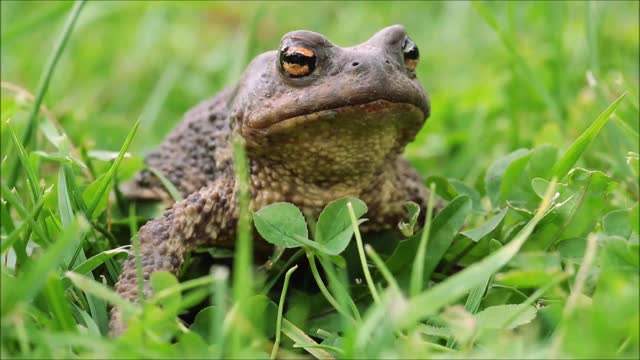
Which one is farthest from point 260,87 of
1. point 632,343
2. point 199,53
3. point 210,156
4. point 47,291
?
point 199,53

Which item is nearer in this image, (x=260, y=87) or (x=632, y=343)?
(x=632, y=343)

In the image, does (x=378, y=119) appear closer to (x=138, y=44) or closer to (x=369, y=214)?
(x=369, y=214)

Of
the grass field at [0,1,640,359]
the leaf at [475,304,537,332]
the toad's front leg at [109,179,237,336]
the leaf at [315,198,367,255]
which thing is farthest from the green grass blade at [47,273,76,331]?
the leaf at [475,304,537,332]

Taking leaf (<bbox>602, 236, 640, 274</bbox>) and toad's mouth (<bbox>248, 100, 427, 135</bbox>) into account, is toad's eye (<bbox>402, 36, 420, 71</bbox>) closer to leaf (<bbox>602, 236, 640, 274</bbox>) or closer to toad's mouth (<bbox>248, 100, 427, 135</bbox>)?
toad's mouth (<bbox>248, 100, 427, 135</bbox>)

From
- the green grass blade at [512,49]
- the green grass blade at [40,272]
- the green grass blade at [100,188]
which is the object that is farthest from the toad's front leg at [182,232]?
the green grass blade at [512,49]

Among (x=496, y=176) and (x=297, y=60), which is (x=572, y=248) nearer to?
(x=496, y=176)

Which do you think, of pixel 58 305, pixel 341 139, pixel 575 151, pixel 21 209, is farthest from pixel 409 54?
pixel 58 305

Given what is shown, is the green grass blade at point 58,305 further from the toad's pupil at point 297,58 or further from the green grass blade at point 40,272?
the toad's pupil at point 297,58
